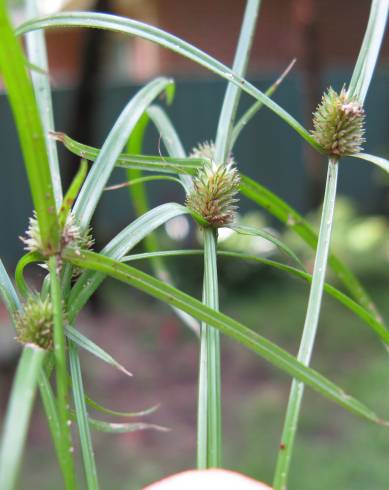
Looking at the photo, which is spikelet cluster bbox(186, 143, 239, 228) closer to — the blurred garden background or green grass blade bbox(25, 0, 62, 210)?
green grass blade bbox(25, 0, 62, 210)

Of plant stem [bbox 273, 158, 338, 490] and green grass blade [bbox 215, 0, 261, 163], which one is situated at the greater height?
green grass blade [bbox 215, 0, 261, 163]

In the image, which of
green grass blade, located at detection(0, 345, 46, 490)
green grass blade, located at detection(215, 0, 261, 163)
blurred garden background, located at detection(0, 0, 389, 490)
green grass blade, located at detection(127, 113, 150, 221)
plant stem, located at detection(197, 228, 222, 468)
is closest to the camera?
green grass blade, located at detection(0, 345, 46, 490)

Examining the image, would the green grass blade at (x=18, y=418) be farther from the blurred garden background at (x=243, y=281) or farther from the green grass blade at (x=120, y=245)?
the blurred garden background at (x=243, y=281)

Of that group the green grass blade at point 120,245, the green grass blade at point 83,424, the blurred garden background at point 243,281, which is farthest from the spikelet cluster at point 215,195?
the blurred garden background at point 243,281

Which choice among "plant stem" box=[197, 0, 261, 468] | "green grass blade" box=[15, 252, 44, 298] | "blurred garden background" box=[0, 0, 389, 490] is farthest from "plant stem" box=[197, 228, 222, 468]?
"blurred garden background" box=[0, 0, 389, 490]

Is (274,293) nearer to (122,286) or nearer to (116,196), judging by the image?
(122,286)

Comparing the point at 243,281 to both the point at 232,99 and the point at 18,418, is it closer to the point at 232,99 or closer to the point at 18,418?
the point at 232,99

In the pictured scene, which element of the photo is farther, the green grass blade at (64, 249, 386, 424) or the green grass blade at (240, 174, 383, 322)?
the green grass blade at (240, 174, 383, 322)
